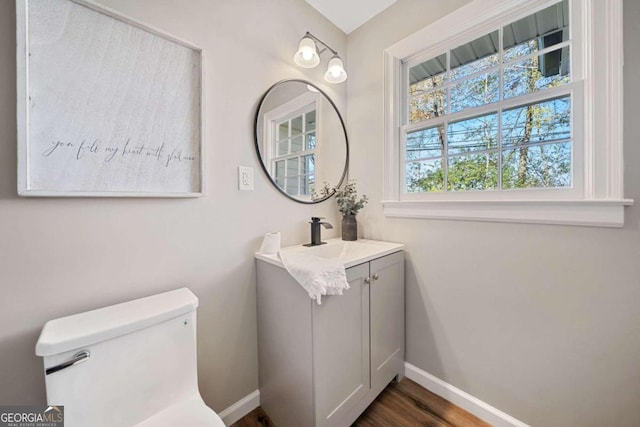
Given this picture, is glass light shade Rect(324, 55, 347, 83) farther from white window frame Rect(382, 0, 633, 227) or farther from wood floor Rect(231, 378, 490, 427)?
wood floor Rect(231, 378, 490, 427)

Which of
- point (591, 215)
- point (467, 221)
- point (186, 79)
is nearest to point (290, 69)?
point (186, 79)

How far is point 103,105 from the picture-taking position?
912mm

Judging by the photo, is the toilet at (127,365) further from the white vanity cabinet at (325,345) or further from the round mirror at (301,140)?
the round mirror at (301,140)

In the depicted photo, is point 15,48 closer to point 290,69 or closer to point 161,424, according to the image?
point 290,69

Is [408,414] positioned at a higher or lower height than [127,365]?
lower

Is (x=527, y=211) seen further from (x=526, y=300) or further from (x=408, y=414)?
(x=408, y=414)

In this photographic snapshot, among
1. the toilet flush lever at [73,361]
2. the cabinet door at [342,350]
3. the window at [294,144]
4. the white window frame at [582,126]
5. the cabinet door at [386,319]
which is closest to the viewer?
the toilet flush lever at [73,361]

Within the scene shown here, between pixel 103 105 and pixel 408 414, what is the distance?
2.03m

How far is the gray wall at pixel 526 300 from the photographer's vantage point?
953 mm

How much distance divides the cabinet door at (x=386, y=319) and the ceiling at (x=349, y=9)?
5.39ft

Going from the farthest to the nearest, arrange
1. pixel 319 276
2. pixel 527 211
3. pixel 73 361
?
pixel 527 211 < pixel 319 276 < pixel 73 361

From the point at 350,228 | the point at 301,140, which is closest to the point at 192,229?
the point at 301,140

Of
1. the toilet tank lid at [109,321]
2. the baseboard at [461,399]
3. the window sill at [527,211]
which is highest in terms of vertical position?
the window sill at [527,211]

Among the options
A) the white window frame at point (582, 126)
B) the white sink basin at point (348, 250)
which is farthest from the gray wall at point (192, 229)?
the white window frame at point (582, 126)
